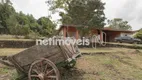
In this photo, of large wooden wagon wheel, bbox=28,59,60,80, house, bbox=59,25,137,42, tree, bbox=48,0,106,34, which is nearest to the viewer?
→ large wooden wagon wheel, bbox=28,59,60,80

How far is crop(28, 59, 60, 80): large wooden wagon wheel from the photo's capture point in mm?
5258

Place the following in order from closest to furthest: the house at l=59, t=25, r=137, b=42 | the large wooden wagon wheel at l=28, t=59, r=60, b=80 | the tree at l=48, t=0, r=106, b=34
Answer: the large wooden wagon wheel at l=28, t=59, r=60, b=80 < the tree at l=48, t=0, r=106, b=34 < the house at l=59, t=25, r=137, b=42

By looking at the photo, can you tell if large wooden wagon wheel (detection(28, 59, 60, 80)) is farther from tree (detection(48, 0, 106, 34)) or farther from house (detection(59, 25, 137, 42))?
house (detection(59, 25, 137, 42))

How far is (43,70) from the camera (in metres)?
5.44

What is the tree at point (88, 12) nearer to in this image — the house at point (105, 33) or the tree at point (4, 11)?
the house at point (105, 33)

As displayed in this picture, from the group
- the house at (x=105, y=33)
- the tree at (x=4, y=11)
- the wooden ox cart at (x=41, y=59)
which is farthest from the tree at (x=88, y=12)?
the tree at (x=4, y=11)

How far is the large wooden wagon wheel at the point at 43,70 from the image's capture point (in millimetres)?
5258

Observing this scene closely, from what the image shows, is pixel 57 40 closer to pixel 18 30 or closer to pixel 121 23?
pixel 18 30

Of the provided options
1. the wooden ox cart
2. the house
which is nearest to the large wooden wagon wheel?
the wooden ox cart

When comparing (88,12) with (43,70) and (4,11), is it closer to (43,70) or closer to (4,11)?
(43,70)

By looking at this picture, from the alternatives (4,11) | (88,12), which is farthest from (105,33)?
(4,11)

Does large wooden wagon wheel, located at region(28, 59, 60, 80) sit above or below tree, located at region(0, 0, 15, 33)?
below

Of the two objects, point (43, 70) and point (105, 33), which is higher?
point (105, 33)

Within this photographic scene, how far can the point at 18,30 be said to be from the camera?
24.9m
